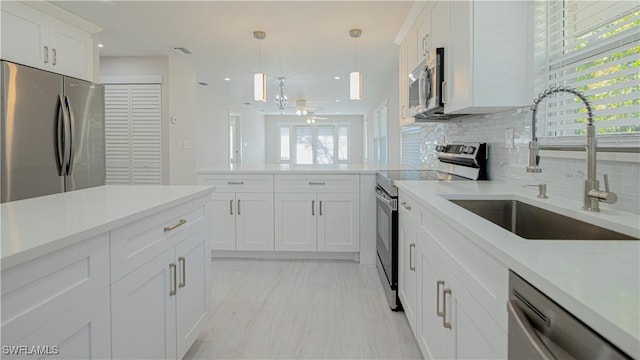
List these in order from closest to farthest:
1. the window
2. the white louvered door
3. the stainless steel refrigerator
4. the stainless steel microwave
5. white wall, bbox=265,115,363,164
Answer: the stainless steel microwave → the stainless steel refrigerator → the white louvered door → white wall, bbox=265,115,363,164 → the window

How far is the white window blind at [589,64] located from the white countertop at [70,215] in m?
1.73

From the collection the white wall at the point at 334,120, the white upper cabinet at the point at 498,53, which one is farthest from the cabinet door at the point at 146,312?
the white wall at the point at 334,120

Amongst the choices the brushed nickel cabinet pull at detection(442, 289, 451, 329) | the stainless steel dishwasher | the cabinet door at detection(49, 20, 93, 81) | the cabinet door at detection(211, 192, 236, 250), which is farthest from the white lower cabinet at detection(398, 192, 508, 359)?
the cabinet door at detection(49, 20, 93, 81)

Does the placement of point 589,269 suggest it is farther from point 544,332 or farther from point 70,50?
point 70,50

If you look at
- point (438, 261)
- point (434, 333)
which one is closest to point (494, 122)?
point (438, 261)

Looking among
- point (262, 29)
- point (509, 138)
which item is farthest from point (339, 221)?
point (262, 29)

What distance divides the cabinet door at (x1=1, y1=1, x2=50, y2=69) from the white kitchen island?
1.77m

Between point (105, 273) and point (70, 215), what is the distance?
0.25 meters

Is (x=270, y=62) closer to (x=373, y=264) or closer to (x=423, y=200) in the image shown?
(x=373, y=264)

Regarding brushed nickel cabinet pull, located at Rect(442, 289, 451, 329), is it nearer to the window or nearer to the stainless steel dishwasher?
the stainless steel dishwasher

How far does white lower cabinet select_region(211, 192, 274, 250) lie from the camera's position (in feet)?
11.1

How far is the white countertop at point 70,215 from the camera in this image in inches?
32.0

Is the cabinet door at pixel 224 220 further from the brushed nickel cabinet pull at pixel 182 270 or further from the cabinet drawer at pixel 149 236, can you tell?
the brushed nickel cabinet pull at pixel 182 270

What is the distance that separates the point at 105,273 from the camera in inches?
41.8
